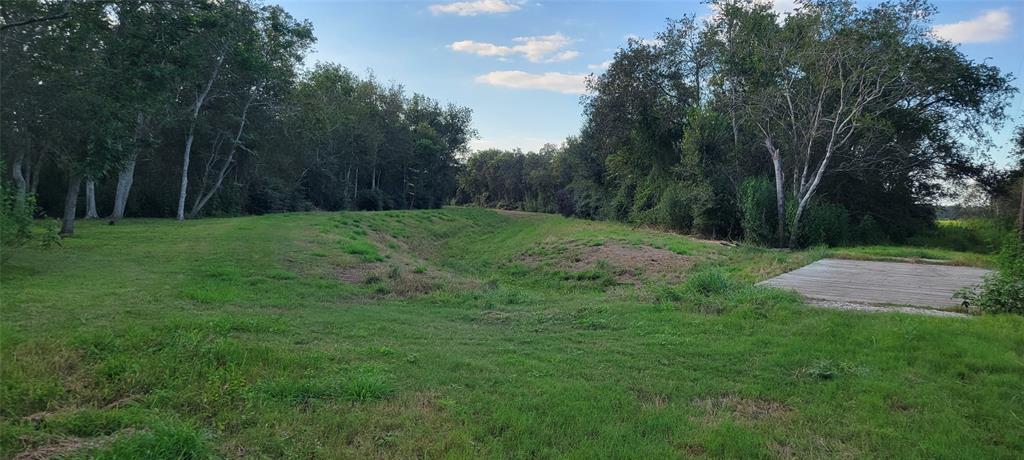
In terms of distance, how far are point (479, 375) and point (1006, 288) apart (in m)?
8.50

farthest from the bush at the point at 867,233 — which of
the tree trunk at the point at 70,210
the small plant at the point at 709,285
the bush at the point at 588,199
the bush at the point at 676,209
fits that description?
the tree trunk at the point at 70,210

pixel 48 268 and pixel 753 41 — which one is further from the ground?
pixel 753 41

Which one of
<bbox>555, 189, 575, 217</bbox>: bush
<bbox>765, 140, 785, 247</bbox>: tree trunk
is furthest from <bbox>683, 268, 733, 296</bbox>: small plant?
<bbox>555, 189, 575, 217</bbox>: bush

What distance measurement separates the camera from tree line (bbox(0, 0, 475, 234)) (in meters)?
13.4

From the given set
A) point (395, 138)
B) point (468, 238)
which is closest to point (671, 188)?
point (468, 238)

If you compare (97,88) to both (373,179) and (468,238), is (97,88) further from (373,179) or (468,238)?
(373,179)

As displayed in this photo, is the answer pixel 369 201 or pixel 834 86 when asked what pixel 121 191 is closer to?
pixel 369 201

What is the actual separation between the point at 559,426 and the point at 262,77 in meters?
33.5

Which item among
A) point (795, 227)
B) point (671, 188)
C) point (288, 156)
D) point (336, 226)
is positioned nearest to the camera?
point (795, 227)

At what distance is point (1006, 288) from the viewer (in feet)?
27.6

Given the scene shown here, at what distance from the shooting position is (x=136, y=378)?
14.7ft

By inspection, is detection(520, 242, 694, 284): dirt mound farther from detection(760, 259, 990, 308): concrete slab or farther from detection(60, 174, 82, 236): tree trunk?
detection(60, 174, 82, 236): tree trunk

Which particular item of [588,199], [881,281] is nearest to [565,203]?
[588,199]

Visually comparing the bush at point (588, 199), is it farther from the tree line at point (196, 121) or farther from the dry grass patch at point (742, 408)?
the dry grass patch at point (742, 408)
